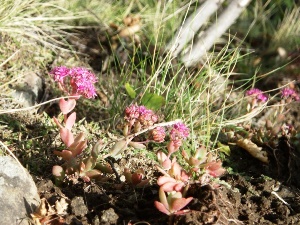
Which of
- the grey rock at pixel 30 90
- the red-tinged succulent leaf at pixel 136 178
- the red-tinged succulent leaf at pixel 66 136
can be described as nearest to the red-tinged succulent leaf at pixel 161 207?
the red-tinged succulent leaf at pixel 136 178

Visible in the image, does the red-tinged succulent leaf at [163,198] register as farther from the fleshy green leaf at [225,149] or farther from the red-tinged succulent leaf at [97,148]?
the fleshy green leaf at [225,149]

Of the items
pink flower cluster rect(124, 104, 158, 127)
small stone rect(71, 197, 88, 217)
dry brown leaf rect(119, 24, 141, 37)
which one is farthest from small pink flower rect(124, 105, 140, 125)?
dry brown leaf rect(119, 24, 141, 37)

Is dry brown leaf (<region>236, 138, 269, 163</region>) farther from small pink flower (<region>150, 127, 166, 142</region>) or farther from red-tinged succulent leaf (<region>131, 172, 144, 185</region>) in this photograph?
red-tinged succulent leaf (<region>131, 172, 144, 185</region>)

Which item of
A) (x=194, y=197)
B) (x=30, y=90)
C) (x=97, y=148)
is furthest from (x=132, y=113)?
(x=30, y=90)

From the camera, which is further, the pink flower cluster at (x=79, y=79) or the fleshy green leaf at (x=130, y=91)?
the fleshy green leaf at (x=130, y=91)

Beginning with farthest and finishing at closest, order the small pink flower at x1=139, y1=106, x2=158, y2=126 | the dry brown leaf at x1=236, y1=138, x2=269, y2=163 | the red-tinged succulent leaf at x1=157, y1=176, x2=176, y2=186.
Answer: the dry brown leaf at x1=236, y1=138, x2=269, y2=163 < the small pink flower at x1=139, y1=106, x2=158, y2=126 < the red-tinged succulent leaf at x1=157, y1=176, x2=176, y2=186

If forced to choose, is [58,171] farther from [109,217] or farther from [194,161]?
[194,161]

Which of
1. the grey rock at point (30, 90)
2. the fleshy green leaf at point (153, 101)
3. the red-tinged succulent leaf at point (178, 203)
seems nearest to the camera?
the red-tinged succulent leaf at point (178, 203)
